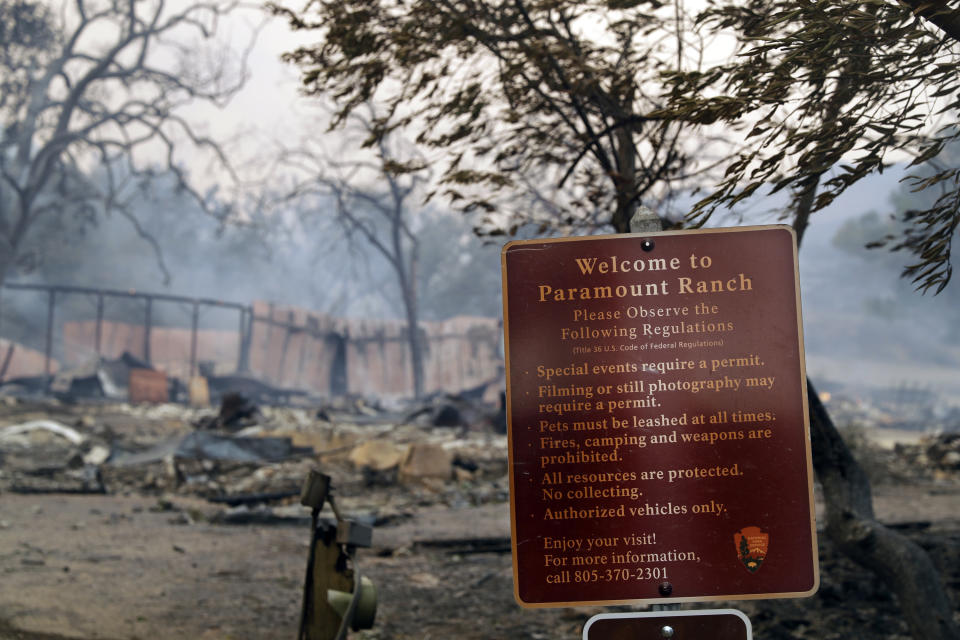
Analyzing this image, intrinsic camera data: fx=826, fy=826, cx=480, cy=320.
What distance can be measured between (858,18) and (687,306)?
105cm

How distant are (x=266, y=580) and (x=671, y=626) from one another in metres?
4.88

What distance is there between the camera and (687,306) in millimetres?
2221

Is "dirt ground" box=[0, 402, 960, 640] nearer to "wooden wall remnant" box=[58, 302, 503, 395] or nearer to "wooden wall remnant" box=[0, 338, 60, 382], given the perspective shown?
"wooden wall remnant" box=[58, 302, 503, 395]

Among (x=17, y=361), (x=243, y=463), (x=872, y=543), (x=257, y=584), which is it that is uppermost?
(x=17, y=361)

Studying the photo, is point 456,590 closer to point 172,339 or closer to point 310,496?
point 310,496

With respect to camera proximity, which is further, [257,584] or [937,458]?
[937,458]

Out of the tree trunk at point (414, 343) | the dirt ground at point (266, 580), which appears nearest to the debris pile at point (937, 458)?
the dirt ground at point (266, 580)

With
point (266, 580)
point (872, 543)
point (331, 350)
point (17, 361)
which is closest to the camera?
point (872, 543)

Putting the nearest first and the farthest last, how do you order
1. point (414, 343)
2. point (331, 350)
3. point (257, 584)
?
point (257, 584)
point (331, 350)
point (414, 343)

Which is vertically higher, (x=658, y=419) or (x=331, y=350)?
Answer: (x=331, y=350)

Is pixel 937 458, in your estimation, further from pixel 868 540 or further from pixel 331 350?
pixel 331 350

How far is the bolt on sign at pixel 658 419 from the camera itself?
2.11 metres

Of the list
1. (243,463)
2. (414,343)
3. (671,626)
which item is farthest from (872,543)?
(414,343)

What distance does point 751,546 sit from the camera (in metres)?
2.11
